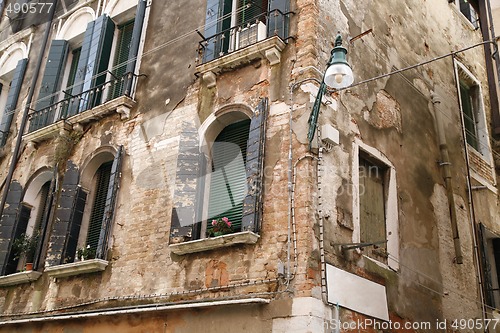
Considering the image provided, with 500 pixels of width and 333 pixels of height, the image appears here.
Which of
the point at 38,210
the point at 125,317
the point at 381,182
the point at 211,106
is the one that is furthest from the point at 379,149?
the point at 38,210

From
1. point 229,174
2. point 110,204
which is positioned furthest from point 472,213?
point 110,204

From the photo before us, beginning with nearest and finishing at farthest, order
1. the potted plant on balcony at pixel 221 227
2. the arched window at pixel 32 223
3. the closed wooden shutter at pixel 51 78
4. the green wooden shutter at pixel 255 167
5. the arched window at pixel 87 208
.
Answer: the green wooden shutter at pixel 255 167
the potted plant on balcony at pixel 221 227
the arched window at pixel 87 208
the arched window at pixel 32 223
the closed wooden shutter at pixel 51 78

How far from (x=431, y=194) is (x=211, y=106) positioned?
3950 mm

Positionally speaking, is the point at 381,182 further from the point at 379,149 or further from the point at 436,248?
the point at 436,248

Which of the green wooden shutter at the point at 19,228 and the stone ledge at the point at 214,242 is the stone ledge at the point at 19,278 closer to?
the green wooden shutter at the point at 19,228

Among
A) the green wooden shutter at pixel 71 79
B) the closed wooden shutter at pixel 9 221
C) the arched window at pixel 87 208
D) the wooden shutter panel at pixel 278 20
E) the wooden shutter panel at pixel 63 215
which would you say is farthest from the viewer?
the green wooden shutter at pixel 71 79

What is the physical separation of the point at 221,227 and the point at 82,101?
190 inches

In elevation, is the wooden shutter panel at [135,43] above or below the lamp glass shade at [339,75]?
above

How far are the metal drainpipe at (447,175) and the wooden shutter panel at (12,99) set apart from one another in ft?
29.7

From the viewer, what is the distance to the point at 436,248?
9164 millimetres

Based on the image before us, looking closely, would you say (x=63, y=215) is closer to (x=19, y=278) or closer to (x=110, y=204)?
(x=110, y=204)

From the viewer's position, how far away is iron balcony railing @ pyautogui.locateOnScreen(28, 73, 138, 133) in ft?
33.9

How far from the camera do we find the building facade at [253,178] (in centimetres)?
719

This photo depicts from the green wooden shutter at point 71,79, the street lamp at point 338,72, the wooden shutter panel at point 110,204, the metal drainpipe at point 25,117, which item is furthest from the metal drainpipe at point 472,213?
the metal drainpipe at point 25,117
